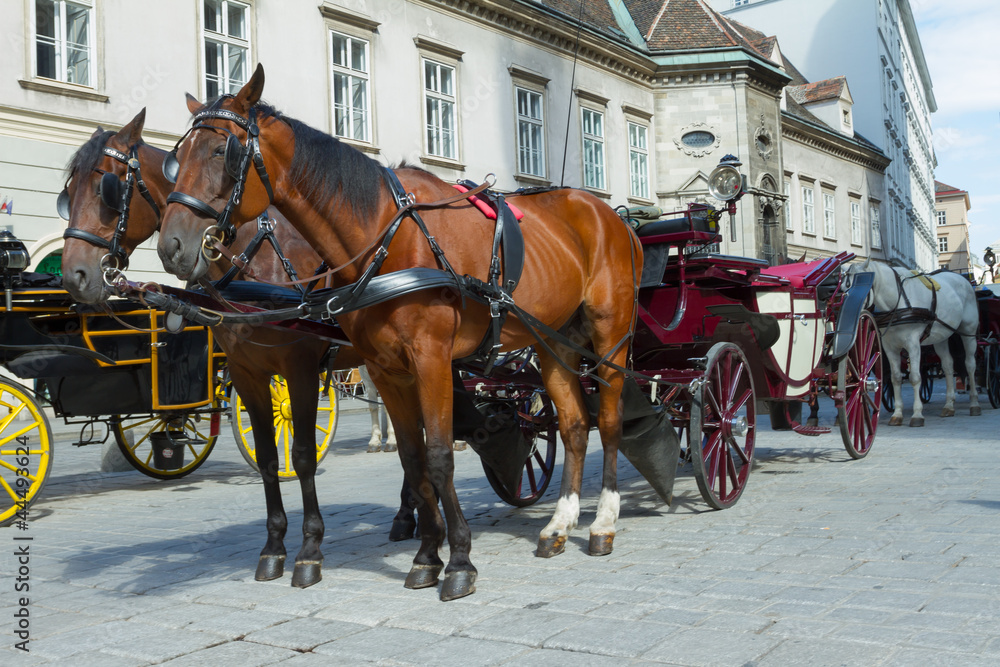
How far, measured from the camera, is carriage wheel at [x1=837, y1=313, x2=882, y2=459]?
7945mm

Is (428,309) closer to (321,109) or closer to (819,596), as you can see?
(819,596)

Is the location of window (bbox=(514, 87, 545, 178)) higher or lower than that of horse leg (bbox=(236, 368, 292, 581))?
higher

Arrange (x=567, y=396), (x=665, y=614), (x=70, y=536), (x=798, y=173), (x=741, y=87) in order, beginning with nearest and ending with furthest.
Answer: (x=665, y=614) → (x=567, y=396) → (x=70, y=536) → (x=741, y=87) → (x=798, y=173)

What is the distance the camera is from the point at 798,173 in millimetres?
32344

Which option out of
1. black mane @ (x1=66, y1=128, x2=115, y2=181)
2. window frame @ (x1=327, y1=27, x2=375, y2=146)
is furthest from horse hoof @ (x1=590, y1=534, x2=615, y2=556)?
window frame @ (x1=327, y1=27, x2=375, y2=146)

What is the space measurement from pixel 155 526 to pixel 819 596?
423 centimetres

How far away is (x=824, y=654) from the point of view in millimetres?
3121

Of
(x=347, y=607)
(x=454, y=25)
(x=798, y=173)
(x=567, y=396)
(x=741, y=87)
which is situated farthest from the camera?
(x=798, y=173)

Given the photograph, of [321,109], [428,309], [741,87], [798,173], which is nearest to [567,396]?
[428,309]

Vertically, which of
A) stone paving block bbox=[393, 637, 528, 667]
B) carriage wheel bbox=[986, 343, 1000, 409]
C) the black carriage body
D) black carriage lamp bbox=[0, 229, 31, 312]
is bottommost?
stone paving block bbox=[393, 637, 528, 667]

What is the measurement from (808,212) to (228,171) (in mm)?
31602

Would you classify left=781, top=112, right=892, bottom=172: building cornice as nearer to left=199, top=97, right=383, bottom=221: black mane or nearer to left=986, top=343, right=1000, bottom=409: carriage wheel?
left=986, top=343, right=1000, bottom=409: carriage wheel

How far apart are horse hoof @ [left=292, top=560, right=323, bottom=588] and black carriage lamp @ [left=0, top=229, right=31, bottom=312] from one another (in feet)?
11.1

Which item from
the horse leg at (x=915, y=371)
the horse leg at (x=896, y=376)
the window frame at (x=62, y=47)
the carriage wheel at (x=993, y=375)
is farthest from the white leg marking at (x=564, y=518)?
the window frame at (x=62, y=47)
